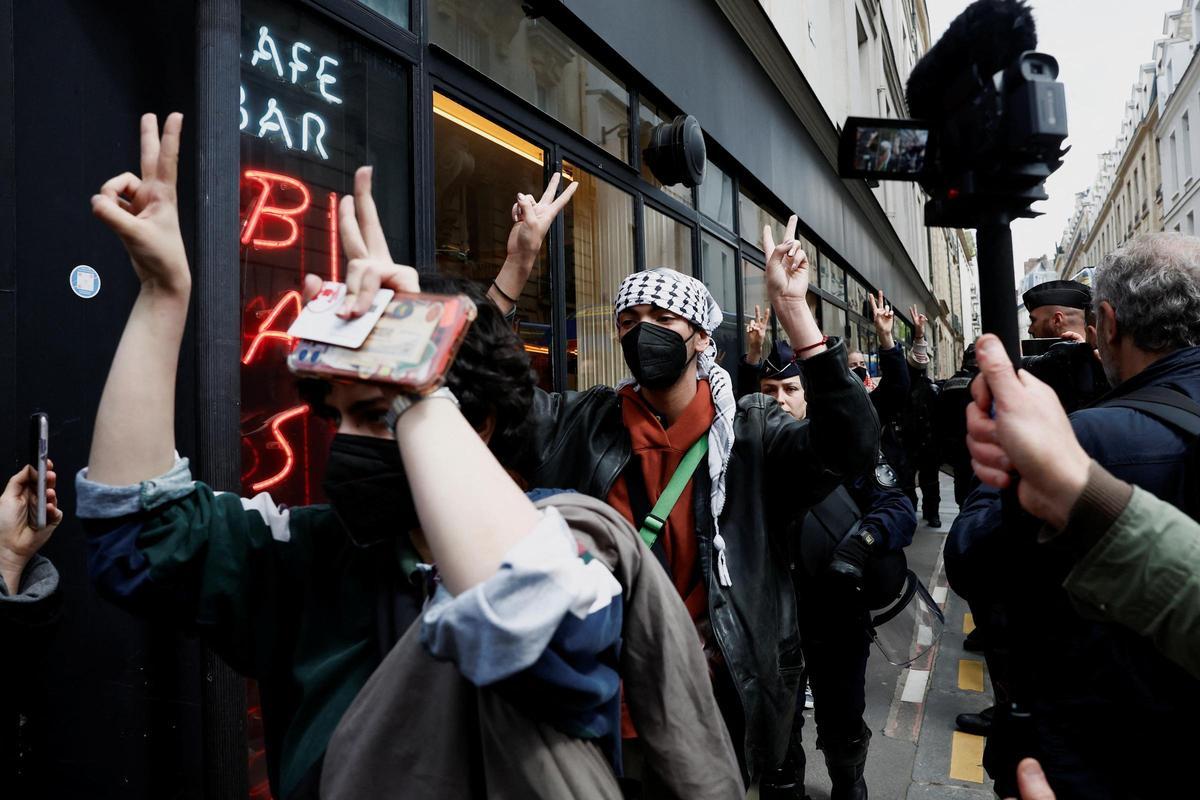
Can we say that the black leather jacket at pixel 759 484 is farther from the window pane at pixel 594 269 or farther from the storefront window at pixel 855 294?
the storefront window at pixel 855 294

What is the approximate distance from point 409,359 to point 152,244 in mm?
573

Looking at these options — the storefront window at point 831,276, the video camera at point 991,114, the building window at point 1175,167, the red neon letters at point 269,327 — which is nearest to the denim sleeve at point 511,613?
the video camera at point 991,114

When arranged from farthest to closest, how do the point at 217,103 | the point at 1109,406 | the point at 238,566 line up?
the point at 217,103 → the point at 1109,406 → the point at 238,566

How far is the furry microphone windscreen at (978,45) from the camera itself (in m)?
1.50

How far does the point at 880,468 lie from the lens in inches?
139

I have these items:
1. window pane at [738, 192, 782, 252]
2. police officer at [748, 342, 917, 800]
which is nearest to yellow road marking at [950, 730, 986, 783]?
police officer at [748, 342, 917, 800]

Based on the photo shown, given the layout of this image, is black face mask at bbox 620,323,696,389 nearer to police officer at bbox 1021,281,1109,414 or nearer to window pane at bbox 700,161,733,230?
police officer at bbox 1021,281,1109,414

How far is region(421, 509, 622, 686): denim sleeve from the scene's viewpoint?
0.94 m

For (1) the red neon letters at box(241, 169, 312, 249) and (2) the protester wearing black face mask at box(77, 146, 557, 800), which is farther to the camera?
(1) the red neon letters at box(241, 169, 312, 249)

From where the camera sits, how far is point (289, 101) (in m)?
3.11

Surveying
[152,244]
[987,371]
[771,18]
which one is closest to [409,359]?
[152,244]

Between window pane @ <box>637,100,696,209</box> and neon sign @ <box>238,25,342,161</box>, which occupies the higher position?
window pane @ <box>637,100,696,209</box>

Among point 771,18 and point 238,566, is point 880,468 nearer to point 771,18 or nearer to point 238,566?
point 238,566

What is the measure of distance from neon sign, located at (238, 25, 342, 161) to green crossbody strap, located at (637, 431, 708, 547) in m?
1.94
